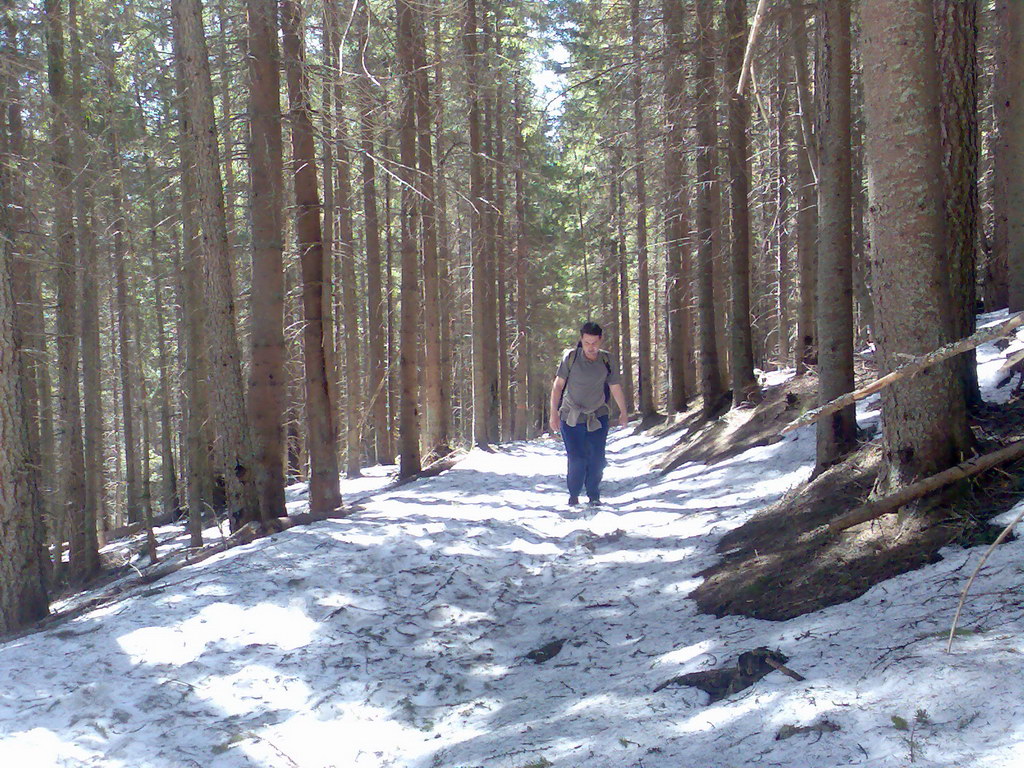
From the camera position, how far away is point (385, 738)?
3902 millimetres

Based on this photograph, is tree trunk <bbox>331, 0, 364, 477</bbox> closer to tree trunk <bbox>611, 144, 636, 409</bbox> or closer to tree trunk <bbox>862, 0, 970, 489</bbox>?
tree trunk <bbox>611, 144, 636, 409</bbox>

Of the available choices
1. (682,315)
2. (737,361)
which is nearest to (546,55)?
(682,315)

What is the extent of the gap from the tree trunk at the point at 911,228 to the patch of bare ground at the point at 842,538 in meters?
0.28

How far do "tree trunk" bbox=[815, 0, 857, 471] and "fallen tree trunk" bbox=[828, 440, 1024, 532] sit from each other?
6.48ft

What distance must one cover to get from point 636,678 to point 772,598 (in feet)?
3.44

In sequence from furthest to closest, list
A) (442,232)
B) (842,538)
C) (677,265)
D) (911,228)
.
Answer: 1. (442,232)
2. (677,265)
3. (842,538)
4. (911,228)

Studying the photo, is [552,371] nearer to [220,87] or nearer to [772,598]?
[220,87]

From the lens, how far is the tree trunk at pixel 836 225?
645 cm

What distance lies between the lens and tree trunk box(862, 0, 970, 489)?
442 centimetres

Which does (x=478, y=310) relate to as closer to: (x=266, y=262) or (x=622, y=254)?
(x=622, y=254)

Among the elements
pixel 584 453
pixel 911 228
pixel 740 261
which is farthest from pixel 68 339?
pixel 911 228

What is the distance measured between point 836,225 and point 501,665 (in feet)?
14.7

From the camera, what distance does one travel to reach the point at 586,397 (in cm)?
854

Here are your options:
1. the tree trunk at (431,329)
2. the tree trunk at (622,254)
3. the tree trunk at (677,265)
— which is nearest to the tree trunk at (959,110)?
the tree trunk at (677,265)
